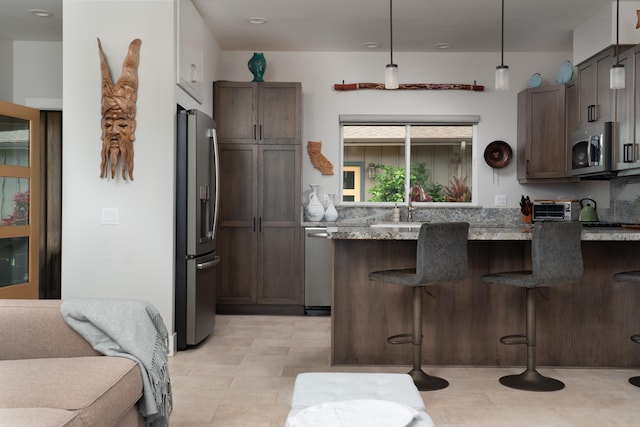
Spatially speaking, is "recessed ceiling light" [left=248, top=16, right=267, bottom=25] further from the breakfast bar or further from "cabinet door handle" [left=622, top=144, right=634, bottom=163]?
"cabinet door handle" [left=622, top=144, right=634, bottom=163]

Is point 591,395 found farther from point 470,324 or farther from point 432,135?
A: point 432,135

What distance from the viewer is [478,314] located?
4164 millimetres

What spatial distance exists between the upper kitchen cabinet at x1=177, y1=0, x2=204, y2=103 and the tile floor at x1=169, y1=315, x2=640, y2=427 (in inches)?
81.6

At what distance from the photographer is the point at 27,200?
5.28 meters

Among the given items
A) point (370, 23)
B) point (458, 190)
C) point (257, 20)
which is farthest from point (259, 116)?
point (458, 190)

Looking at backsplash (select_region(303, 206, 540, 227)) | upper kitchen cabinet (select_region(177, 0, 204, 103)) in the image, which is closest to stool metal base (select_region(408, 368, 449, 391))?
upper kitchen cabinet (select_region(177, 0, 204, 103))

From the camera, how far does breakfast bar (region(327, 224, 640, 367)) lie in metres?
4.14

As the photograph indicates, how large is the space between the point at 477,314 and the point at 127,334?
8.18 feet

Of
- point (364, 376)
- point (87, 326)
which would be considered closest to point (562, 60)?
point (364, 376)

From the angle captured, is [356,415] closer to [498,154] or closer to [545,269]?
[545,269]

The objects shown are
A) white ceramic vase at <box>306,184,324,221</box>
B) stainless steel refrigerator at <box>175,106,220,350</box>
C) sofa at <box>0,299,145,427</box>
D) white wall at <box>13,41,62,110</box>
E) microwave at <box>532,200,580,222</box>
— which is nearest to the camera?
sofa at <box>0,299,145,427</box>

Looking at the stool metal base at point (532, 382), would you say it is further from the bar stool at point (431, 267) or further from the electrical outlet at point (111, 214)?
the electrical outlet at point (111, 214)

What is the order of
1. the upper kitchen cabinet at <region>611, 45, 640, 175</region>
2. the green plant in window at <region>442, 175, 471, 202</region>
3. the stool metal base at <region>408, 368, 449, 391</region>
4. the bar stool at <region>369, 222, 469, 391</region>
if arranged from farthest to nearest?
the green plant in window at <region>442, 175, 471, 202</region>
the upper kitchen cabinet at <region>611, 45, 640, 175</region>
the stool metal base at <region>408, 368, 449, 391</region>
the bar stool at <region>369, 222, 469, 391</region>

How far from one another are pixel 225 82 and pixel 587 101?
11.3 feet
